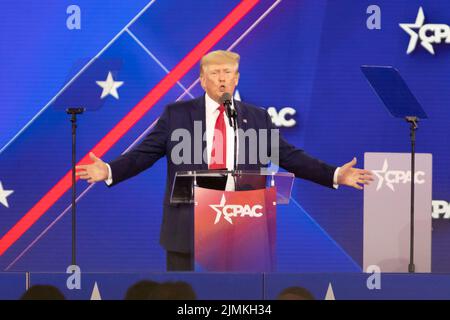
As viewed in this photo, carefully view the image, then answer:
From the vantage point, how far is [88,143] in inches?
211

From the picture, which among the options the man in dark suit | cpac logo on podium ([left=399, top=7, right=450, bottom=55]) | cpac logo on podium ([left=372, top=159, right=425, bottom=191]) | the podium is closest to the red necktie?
the man in dark suit

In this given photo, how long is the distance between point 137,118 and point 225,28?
0.82 metres

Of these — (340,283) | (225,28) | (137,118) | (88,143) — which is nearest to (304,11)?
(225,28)

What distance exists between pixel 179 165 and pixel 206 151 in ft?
0.54

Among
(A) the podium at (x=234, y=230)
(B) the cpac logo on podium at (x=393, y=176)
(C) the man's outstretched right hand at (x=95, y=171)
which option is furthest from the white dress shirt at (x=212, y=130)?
(B) the cpac logo on podium at (x=393, y=176)

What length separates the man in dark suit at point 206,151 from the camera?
4.12 metres

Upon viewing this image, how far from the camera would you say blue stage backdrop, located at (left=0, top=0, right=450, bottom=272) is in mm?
5348

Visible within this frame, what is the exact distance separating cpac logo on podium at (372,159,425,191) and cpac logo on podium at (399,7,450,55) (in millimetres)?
793

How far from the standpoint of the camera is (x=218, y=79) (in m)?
4.48

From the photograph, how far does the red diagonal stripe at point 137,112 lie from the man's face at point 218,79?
2.70 ft

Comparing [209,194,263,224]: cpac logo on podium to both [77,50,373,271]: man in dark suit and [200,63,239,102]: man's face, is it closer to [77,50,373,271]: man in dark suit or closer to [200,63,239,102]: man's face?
[77,50,373,271]: man in dark suit

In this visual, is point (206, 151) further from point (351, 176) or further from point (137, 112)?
point (137, 112)

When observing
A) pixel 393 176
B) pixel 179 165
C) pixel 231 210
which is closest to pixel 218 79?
pixel 179 165

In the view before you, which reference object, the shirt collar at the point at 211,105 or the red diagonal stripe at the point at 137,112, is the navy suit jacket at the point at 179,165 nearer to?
the shirt collar at the point at 211,105
